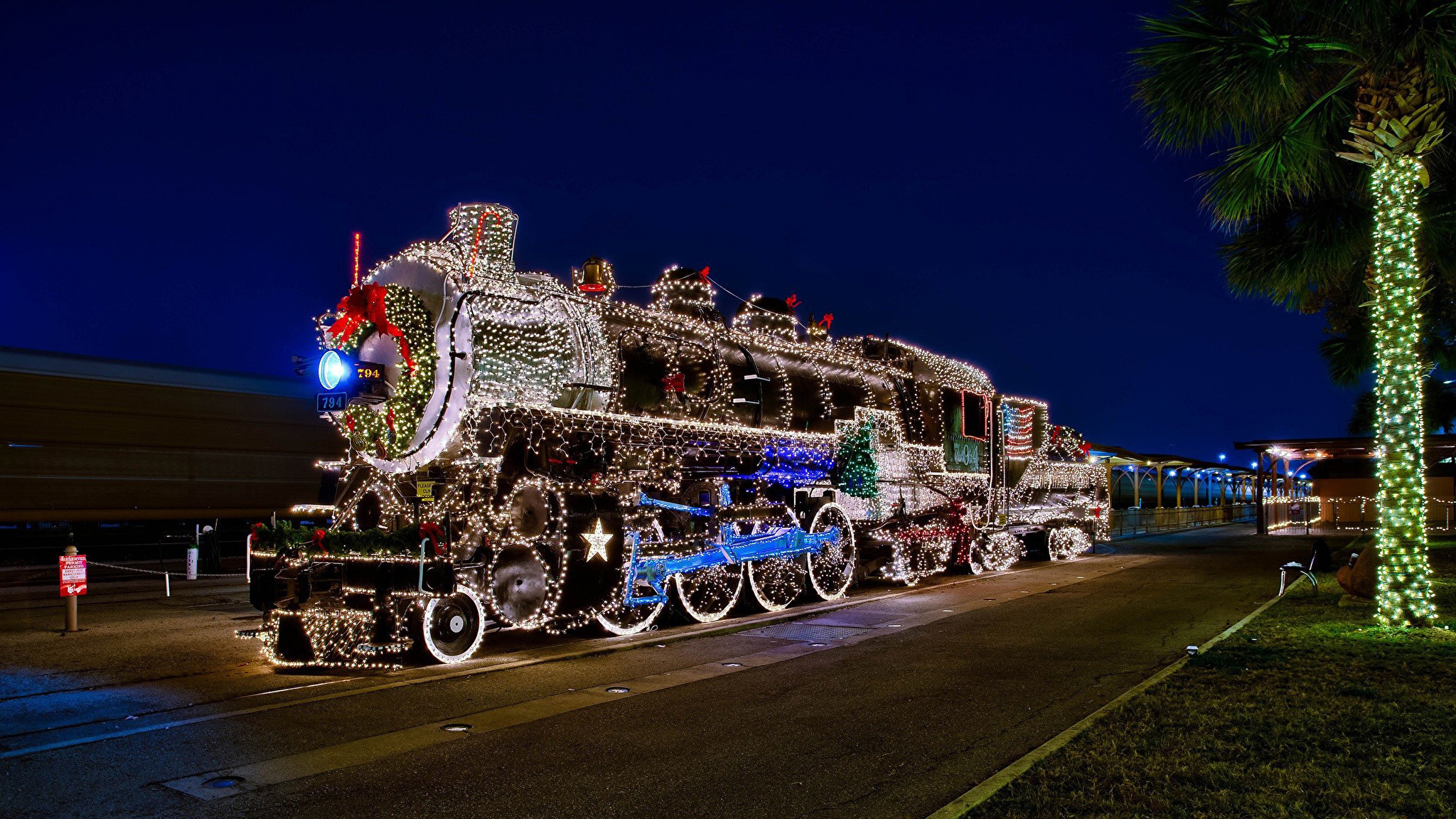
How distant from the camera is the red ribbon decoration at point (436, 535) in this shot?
8133 millimetres

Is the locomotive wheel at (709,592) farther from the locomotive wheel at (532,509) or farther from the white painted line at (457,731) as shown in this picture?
the locomotive wheel at (532,509)

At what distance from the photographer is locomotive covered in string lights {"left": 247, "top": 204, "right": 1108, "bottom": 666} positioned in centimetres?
836

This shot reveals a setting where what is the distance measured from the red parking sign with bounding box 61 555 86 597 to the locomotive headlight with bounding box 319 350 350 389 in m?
3.98

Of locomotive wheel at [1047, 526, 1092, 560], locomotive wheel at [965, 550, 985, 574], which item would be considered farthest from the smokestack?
locomotive wheel at [1047, 526, 1092, 560]

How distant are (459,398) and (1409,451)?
9.33m

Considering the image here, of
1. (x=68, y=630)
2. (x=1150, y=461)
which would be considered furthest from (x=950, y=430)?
(x=1150, y=461)

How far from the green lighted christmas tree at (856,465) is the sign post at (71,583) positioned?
341 inches

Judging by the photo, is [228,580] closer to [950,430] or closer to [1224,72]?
[950,430]

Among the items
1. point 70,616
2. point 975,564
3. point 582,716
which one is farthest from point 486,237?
point 975,564

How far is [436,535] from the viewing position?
26.8 feet

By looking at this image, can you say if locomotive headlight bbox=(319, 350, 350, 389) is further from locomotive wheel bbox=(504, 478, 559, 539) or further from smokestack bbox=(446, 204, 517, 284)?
locomotive wheel bbox=(504, 478, 559, 539)

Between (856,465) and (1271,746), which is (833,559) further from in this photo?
(1271,746)

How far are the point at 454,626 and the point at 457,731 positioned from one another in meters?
2.44

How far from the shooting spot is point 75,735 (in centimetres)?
605
